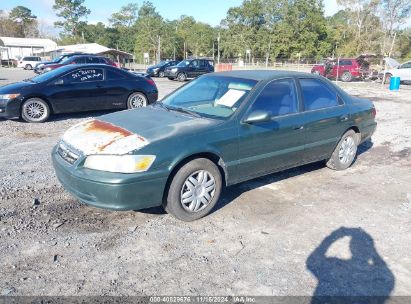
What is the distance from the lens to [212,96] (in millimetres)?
4820

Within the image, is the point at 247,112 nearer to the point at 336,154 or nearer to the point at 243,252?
the point at 243,252

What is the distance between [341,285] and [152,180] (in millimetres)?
1899

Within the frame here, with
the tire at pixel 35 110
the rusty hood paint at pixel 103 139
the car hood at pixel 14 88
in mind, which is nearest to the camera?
the rusty hood paint at pixel 103 139

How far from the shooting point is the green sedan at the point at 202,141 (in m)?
3.52

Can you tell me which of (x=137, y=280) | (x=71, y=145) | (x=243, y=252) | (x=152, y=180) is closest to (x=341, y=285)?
(x=243, y=252)

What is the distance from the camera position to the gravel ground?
296cm

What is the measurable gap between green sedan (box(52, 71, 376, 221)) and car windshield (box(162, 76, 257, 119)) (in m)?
0.01

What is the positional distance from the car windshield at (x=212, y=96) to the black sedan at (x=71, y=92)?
4698 millimetres

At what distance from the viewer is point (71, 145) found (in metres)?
3.89

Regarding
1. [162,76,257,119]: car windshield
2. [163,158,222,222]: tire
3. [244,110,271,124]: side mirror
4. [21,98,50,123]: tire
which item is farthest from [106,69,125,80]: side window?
[163,158,222,222]: tire

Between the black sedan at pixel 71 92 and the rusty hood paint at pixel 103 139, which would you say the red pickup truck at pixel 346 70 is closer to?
the black sedan at pixel 71 92

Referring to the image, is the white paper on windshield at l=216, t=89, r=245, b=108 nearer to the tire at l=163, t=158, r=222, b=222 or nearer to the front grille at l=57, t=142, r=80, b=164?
the tire at l=163, t=158, r=222, b=222

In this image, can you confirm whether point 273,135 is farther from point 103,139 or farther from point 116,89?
point 116,89

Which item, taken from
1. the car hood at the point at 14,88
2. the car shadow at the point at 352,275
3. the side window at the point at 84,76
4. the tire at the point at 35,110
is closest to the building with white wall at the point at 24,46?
the side window at the point at 84,76
